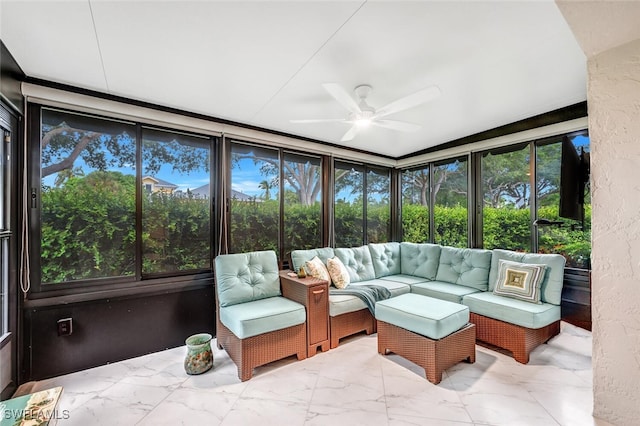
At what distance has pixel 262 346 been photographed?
97.9 inches

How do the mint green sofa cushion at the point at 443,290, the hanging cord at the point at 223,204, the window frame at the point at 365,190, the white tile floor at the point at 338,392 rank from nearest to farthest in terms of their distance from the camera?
the white tile floor at the point at 338,392
the mint green sofa cushion at the point at 443,290
the hanging cord at the point at 223,204
the window frame at the point at 365,190

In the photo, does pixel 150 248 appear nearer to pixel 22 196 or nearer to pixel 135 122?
pixel 22 196

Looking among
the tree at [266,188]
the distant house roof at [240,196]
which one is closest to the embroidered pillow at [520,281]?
the tree at [266,188]

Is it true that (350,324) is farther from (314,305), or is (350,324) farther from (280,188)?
(280,188)

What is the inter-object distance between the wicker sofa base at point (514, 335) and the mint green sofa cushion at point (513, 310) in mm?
52

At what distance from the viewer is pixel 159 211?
305 cm

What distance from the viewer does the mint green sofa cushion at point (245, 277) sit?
2820 mm

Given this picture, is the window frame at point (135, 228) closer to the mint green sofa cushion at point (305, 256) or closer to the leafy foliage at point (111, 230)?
the leafy foliage at point (111, 230)

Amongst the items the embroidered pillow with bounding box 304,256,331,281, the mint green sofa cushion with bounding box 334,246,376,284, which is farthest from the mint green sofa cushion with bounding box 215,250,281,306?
the mint green sofa cushion with bounding box 334,246,376,284

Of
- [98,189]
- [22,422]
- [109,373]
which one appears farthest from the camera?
[98,189]

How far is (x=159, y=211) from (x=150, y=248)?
0.40 meters

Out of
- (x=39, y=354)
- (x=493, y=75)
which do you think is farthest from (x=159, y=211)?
(x=493, y=75)

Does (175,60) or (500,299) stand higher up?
(175,60)

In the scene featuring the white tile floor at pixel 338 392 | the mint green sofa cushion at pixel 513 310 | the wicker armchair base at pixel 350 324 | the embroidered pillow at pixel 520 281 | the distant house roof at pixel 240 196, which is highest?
the distant house roof at pixel 240 196
